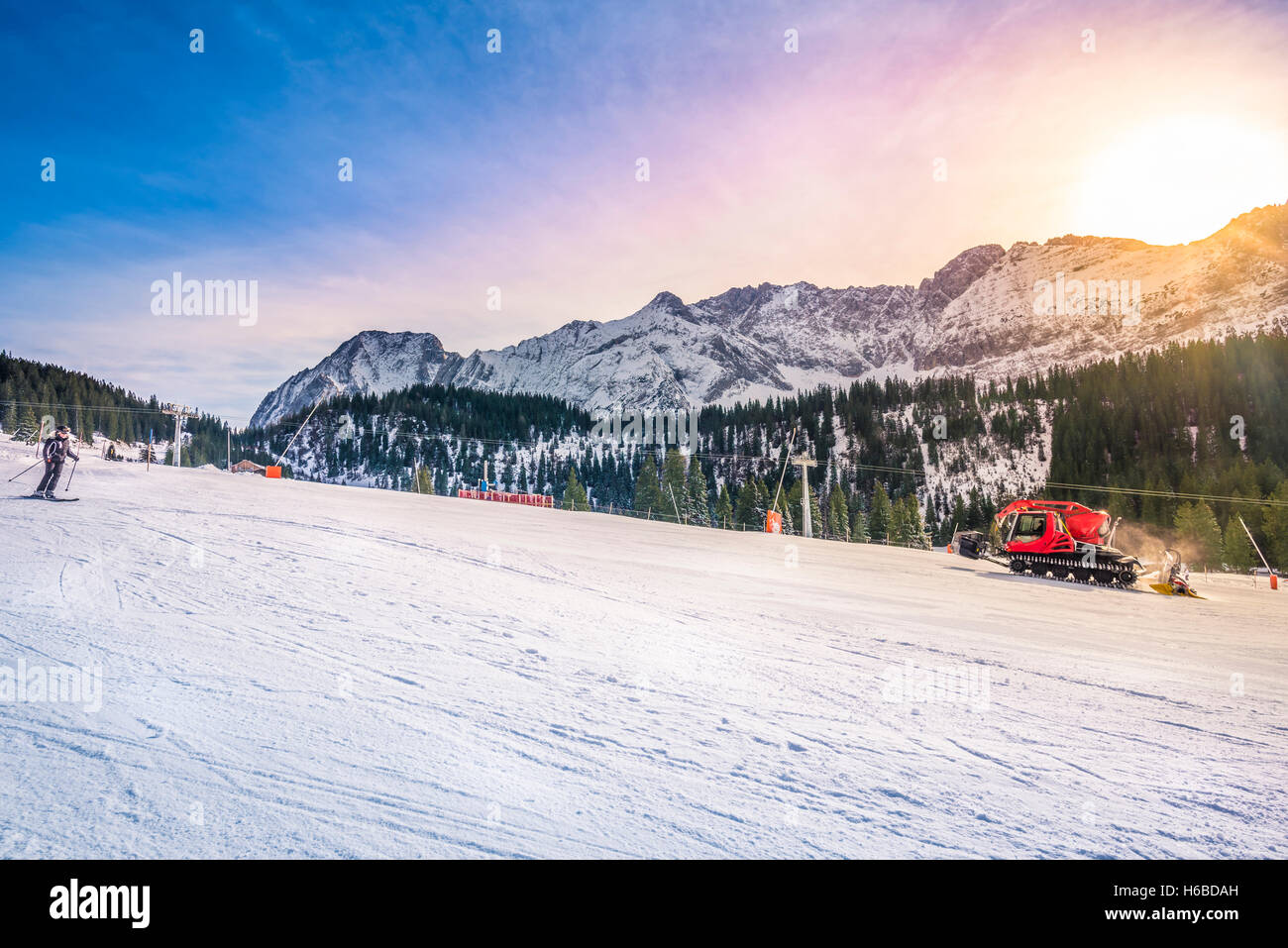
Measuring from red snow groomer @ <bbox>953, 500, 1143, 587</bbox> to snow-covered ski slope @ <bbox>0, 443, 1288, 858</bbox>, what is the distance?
29.8 feet

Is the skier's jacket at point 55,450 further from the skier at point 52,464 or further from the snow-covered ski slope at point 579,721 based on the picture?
the snow-covered ski slope at point 579,721

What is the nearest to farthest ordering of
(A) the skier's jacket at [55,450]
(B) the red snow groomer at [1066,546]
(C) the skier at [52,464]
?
(C) the skier at [52,464], (A) the skier's jacket at [55,450], (B) the red snow groomer at [1066,546]

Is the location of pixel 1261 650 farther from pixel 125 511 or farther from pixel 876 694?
pixel 125 511

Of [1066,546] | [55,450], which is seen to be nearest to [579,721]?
[55,450]

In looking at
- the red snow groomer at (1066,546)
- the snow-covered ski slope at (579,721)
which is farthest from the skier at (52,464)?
the red snow groomer at (1066,546)

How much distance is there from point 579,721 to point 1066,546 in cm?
2055

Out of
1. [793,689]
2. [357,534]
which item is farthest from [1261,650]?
[357,534]

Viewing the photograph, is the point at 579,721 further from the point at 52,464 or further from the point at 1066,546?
the point at 1066,546

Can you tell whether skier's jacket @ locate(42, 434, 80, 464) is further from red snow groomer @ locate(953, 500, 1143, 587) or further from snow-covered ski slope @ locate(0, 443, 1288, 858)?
red snow groomer @ locate(953, 500, 1143, 587)

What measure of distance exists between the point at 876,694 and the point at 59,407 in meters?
145

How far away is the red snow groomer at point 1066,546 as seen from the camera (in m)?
19.6

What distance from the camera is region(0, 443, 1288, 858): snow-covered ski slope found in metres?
3.65

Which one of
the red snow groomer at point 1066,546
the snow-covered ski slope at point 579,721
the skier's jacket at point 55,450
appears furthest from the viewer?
the red snow groomer at point 1066,546

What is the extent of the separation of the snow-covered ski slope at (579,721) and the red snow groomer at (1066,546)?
9.07 metres
